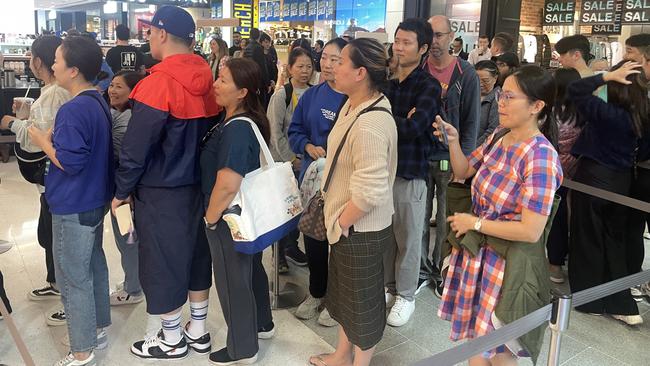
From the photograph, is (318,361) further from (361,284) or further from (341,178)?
(341,178)

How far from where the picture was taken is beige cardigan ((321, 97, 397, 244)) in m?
2.11

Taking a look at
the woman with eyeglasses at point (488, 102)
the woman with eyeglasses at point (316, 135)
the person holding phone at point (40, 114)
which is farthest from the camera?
the woman with eyeglasses at point (488, 102)

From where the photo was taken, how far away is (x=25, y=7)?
11.5 m

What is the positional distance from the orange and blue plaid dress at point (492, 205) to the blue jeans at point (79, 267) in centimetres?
157

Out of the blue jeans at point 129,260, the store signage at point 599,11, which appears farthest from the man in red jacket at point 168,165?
the store signage at point 599,11

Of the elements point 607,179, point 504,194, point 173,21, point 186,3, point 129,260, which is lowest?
point 129,260

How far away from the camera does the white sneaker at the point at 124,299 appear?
3381 mm

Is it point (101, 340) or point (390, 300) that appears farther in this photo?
point (390, 300)

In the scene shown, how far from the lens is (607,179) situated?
3268 millimetres

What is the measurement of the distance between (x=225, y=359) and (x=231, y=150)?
109 cm

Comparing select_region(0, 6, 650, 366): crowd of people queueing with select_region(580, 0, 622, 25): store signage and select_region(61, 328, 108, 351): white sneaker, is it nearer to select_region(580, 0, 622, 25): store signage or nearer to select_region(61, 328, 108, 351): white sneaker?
select_region(61, 328, 108, 351): white sneaker

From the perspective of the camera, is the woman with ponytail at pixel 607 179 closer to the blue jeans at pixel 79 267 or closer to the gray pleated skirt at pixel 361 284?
the gray pleated skirt at pixel 361 284

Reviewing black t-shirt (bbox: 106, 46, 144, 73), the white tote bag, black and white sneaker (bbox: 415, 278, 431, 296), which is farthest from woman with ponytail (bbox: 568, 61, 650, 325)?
black t-shirt (bbox: 106, 46, 144, 73)

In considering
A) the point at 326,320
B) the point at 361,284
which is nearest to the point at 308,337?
the point at 326,320
